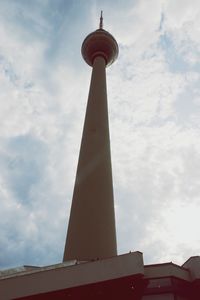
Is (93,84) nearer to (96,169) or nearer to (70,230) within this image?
(96,169)

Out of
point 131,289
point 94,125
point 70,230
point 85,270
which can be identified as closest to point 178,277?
point 131,289

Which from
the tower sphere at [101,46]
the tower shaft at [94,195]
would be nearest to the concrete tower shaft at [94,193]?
the tower shaft at [94,195]

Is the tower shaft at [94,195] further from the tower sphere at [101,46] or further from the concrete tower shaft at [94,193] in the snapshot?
the tower sphere at [101,46]

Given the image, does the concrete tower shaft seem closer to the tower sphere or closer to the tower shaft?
the tower shaft

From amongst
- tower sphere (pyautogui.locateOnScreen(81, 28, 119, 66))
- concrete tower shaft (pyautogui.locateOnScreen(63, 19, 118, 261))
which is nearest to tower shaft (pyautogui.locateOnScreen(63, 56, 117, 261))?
concrete tower shaft (pyautogui.locateOnScreen(63, 19, 118, 261))

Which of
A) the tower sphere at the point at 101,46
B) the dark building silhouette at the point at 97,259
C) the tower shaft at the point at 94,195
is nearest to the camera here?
the dark building silhouette at the point at 97,259

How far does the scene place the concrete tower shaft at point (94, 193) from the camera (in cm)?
1938

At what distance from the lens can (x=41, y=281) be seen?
12.5 meters

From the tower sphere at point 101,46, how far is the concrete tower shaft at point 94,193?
3.18 metres

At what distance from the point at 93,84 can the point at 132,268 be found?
1969cm

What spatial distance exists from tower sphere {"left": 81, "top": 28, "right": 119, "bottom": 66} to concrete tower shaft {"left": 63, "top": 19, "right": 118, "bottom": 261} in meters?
3.18

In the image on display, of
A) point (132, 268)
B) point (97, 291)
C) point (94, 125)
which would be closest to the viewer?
point (132, 268)

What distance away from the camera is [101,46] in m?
33.2

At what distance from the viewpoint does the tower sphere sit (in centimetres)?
3316
